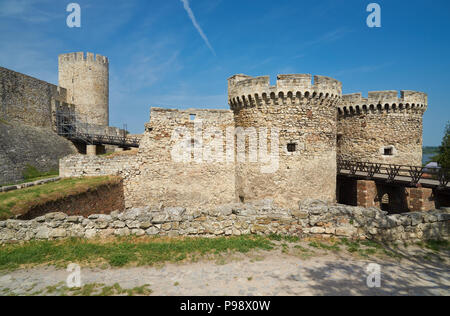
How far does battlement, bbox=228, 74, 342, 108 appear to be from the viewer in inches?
484

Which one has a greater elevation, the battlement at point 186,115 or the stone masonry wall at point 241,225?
the battlement at point 186,115

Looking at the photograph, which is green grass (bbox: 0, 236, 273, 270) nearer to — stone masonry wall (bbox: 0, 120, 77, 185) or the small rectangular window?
the small rectangular window

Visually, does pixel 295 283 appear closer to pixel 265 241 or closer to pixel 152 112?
pixel 265 241

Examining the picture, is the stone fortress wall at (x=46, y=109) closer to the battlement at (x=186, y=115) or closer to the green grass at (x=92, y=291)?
the battlement at (x=186, y=115)

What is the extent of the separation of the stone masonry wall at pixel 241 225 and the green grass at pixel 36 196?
1.41 metres

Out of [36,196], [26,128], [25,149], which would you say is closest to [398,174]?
[36,196]

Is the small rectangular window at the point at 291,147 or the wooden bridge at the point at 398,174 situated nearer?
the small rectangular window at the point at 291,147

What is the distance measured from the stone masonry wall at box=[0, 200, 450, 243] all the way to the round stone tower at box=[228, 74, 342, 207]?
193 inches

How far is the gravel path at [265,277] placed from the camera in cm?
474

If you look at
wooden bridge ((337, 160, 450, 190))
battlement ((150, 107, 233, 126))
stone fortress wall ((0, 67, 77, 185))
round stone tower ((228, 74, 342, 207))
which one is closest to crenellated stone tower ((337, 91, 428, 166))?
wooden bridge ((337, 160, 450, 190))

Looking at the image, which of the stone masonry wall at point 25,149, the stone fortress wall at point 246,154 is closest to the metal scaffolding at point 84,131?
the stone masonry wall at point 25,149

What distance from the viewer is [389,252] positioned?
660cm
